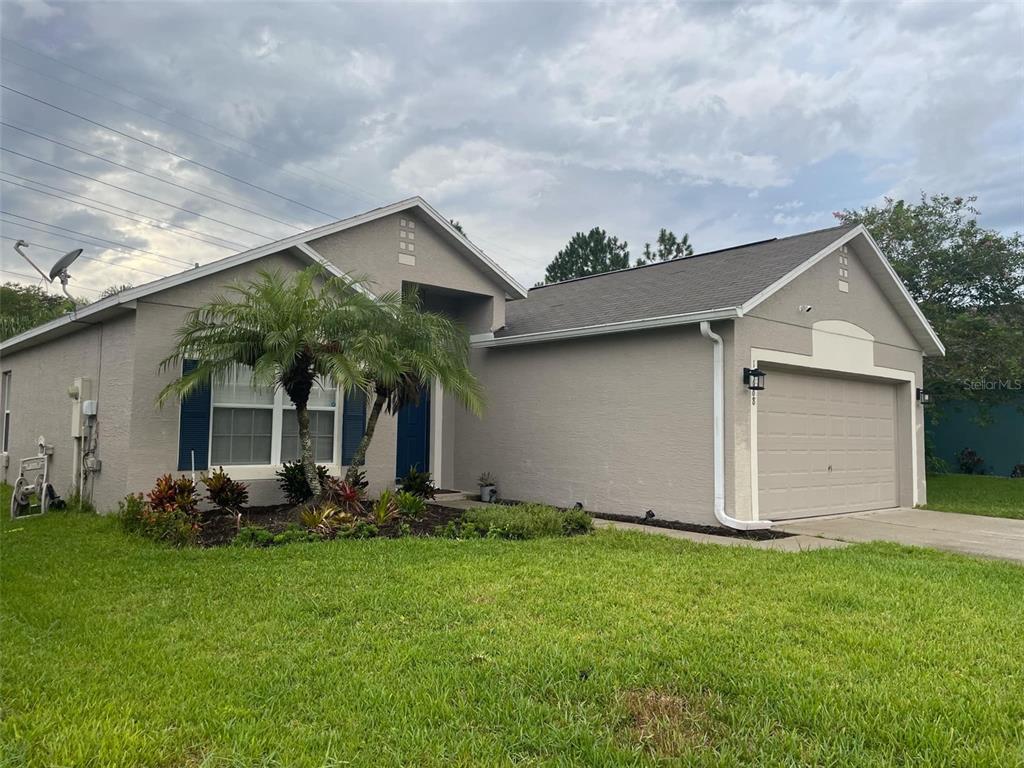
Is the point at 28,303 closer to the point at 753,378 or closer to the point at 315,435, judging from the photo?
the point at 315,435

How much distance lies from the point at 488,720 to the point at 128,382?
24.0 feet

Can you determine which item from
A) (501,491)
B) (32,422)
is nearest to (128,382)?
(32,422)

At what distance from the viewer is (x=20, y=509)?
952 centimetres

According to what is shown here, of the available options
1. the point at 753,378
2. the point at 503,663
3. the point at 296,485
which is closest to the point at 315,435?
the point at 296,485

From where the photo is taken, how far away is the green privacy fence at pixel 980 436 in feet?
62.5

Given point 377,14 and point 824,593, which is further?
point 377,14

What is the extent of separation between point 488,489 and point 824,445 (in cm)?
552

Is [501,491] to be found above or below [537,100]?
below

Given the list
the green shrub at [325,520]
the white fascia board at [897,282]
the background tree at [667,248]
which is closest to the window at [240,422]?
the green shrub at [325,520]

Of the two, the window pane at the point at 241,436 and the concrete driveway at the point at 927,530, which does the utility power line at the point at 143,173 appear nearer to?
the window pane at the point at 241,436

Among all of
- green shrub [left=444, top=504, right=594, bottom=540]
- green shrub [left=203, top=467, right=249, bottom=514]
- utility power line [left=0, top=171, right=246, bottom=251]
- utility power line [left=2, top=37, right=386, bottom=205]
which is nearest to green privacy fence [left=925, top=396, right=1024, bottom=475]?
green shrub [left=444, top=504, right=594, bottom=540]

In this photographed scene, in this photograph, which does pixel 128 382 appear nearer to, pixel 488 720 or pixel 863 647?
pixel 488 720

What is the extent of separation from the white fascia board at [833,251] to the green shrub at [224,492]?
22.7 ft

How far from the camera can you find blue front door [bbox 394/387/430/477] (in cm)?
1209
